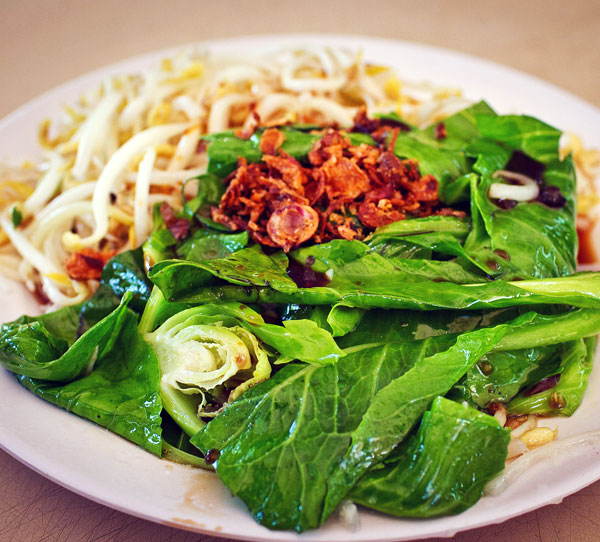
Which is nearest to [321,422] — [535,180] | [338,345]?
[338,345]

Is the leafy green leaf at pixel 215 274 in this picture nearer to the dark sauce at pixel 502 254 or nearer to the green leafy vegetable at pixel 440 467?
the green leafy vegetable at pixel 440 467

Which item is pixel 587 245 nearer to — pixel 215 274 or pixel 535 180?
pixel 535 180

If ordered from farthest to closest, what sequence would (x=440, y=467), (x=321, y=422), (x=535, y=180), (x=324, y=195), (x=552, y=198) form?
(x=535, y=180)
(x=552, y=198)
(x=324, y=195)
(x=321, y=422)
(x=440, y=467)

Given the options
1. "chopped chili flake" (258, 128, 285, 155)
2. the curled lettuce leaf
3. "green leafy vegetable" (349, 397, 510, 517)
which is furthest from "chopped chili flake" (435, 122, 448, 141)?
"green leafy vegetable" (349, 397, 510, 517)

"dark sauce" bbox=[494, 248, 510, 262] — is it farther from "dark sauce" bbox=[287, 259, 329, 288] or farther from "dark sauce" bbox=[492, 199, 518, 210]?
"dark sauce" bbox=[287, 259, 329, 288]

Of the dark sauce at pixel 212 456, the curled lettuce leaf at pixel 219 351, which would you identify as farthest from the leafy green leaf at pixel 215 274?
the dark sauce at pixel 212 456

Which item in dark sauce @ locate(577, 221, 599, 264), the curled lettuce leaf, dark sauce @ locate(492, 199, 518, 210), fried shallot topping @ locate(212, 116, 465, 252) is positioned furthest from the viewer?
dark sauce @ locate(577, 221, 599, 264)
